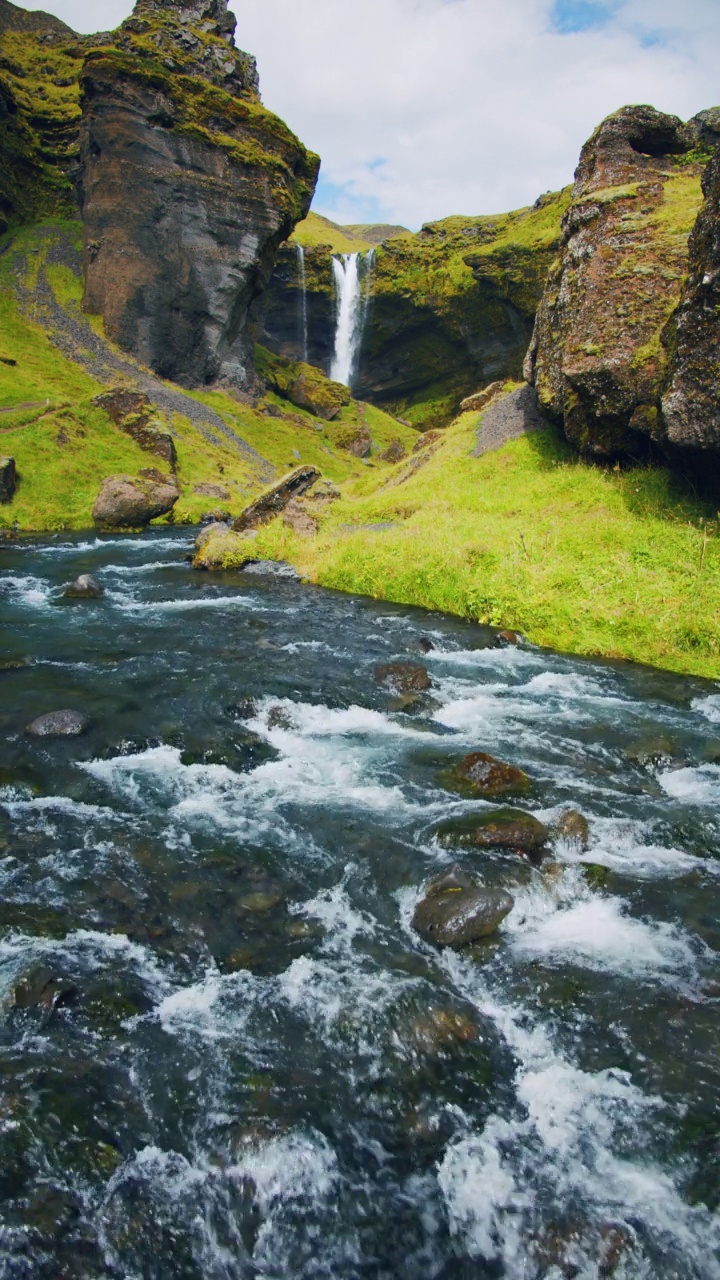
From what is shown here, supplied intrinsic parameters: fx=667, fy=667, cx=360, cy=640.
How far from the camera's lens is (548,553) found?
20.0 m

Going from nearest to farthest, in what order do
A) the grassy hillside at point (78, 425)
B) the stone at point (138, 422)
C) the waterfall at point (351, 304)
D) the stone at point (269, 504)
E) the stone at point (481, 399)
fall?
the stone at point (269, 504), the grassy hillside at point (78, 425), the stone at point (481, 399), the stone at point (138, 422), the waterfall at point (351, 304)

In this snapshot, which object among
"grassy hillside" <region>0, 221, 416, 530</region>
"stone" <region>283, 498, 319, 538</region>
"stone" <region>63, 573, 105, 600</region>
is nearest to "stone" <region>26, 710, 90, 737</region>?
"stone" <region>63, 573, 105, 600</region>

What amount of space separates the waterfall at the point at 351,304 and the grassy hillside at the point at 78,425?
13416 millimetres

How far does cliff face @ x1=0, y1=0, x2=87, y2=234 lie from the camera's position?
91562 millimetres

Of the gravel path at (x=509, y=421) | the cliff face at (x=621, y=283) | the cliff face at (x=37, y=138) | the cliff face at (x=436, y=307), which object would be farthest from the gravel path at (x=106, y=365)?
the cliff face at (x=621, y=283)

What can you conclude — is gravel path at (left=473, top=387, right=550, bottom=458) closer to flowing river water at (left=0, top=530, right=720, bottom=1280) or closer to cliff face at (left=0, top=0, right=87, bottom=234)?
flowing river water at (left=0, top=530, right=720, bottom=1280)

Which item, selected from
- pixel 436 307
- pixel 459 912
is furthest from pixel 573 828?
pixel 436 307

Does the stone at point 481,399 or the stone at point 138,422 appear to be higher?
the stone at point 481,399

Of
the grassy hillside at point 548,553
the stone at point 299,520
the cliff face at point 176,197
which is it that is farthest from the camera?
the cliff face at point 176,197

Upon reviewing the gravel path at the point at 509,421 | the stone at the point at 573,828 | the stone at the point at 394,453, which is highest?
the gravel path at the point at 509,421

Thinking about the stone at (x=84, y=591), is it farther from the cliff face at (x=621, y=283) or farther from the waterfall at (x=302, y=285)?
the waterfall at (x=302, y=285)

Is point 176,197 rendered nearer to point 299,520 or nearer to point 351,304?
point 351,304

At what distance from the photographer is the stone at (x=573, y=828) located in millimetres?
8078

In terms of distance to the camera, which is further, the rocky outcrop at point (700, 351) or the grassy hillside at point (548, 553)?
the rocky outcrop at point (700, 351)
